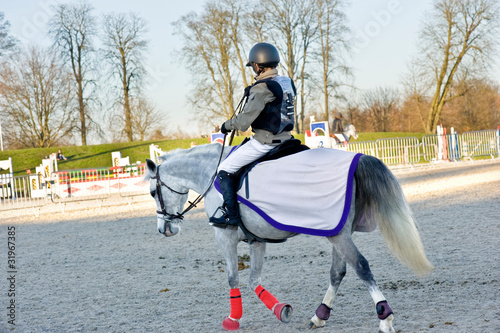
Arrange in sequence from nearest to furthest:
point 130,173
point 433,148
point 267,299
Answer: point 267,299, point 130,173, point 433,148

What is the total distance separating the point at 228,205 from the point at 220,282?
2358mm

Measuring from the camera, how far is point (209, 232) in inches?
453

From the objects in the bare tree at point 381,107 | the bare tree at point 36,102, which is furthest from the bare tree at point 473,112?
the bare tree at point 36,102

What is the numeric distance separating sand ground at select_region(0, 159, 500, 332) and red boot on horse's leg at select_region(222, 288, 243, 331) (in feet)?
0.31

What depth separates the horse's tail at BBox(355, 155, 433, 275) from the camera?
14.3 ft

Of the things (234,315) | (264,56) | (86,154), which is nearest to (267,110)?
(264,56)

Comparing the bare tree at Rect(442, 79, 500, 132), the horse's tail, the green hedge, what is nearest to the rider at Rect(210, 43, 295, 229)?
the horse's tail

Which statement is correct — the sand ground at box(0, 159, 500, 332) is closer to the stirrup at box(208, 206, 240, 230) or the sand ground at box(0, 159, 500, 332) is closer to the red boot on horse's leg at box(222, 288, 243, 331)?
the red boot on horse's leg at box(222, 288, 243, 331)

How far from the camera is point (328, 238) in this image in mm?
4586

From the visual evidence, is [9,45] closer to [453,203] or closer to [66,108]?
[66,108]

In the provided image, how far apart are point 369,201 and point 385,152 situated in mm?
21404

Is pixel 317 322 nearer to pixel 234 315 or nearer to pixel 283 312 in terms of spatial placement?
pixel 283 312

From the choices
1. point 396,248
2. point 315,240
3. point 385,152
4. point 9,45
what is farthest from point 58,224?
point 9,45

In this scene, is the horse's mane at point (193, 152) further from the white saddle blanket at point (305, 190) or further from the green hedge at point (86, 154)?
the green hedge at point (86, 154)
